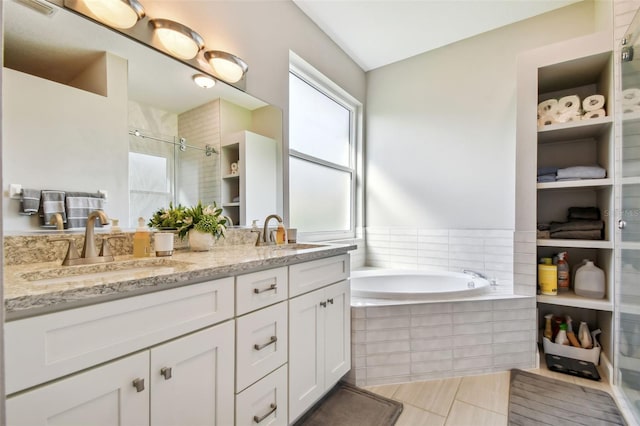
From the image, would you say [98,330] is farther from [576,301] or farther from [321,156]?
[576,301]

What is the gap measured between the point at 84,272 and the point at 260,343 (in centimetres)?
70

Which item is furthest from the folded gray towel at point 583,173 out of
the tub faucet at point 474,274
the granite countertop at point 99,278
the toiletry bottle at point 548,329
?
the granite countertop at point 99,278

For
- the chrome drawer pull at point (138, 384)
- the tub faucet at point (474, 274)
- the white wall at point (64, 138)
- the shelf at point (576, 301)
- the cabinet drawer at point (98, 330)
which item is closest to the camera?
the cabinet drawer at point (98, 330)

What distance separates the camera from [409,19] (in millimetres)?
2455

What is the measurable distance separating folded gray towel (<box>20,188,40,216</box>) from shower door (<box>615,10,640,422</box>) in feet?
9.30

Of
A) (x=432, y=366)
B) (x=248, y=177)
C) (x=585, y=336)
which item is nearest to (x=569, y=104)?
(x=585, y=336)

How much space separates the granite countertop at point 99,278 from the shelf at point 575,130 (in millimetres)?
2031

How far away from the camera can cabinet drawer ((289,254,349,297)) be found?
1.39 m

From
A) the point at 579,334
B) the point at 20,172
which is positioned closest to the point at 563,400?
the point at 579,334

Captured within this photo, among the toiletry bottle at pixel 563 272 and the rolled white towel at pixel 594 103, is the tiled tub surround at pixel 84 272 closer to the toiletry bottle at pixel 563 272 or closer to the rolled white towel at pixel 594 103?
the toiletry bottle at pixel 563 272

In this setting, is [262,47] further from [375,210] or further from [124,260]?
[375,210]

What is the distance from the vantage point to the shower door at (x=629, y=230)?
1642 mm

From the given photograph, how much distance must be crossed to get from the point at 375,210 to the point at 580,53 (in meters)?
2.00

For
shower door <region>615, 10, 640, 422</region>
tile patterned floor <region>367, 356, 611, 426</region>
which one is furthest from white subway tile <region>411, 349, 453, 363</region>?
shower door <region>615, 10, 640, 422</region>
